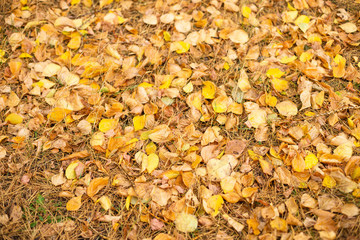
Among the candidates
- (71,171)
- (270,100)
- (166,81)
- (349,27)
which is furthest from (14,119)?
(349,27)

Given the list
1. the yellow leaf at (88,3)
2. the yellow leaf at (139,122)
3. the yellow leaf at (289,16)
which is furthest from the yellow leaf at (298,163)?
the yellow leaf at (88,3)

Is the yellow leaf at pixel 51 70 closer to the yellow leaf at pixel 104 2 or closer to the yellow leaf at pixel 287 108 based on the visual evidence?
the yellow leaf at pixel 104 2

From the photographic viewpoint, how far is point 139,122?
199 cm

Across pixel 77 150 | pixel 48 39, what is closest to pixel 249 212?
pixel 77 150

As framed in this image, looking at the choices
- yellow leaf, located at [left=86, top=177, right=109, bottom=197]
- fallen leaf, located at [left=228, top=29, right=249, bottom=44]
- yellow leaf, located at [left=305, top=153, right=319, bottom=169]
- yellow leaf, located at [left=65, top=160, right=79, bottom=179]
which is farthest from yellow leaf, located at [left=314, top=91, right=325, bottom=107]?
yellow leaf, located at [left=65, top=160, right=79, bottom=179]

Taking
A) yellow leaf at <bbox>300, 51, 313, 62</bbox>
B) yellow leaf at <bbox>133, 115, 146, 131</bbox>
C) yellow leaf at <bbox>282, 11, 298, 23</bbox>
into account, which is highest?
yellow leaf at <bbox>282, 11, 298, 23</bbox>

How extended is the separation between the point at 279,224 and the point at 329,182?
42 centimetres

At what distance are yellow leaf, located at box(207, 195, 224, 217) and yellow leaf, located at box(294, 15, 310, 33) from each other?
1.62 meters

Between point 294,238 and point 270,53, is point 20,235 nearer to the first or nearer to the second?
point 294,238

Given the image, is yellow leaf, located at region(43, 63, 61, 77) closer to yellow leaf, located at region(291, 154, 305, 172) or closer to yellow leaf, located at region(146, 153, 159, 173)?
yellow leaf, located at region(146, 153, 159, 173)

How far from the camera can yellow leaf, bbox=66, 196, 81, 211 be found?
172 cm

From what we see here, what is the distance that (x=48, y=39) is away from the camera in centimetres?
242

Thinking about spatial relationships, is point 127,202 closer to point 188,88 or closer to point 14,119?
point 188,88

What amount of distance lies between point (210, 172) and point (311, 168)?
639 millimetres
